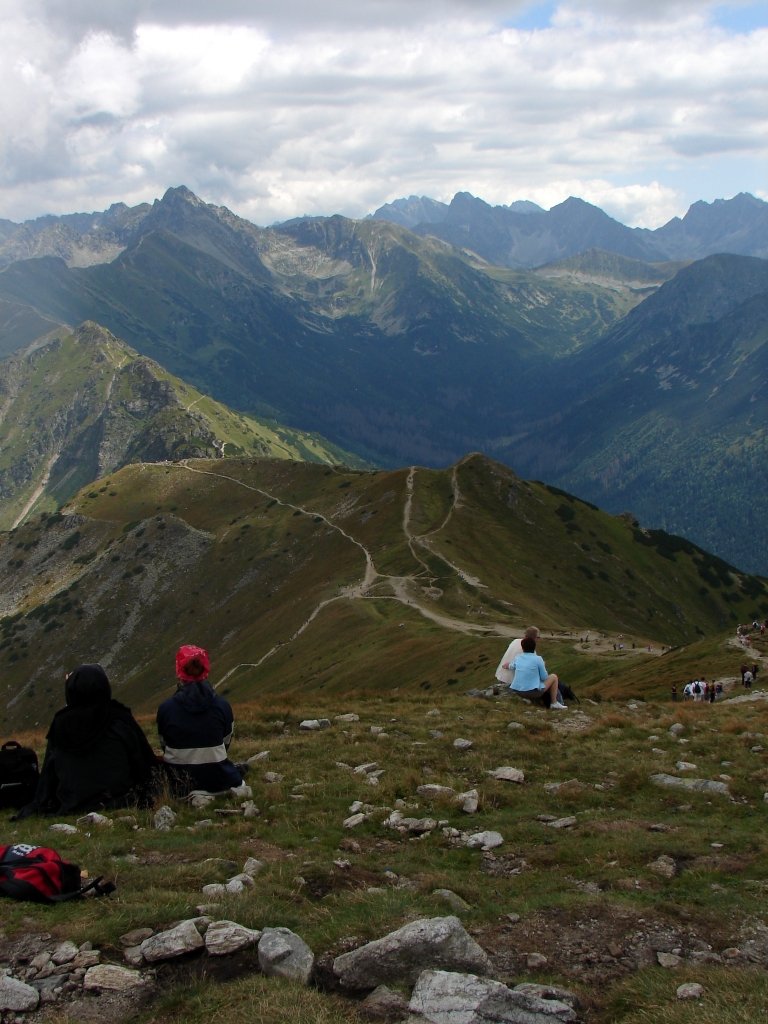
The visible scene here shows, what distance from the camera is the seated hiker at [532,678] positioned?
91.6 ft

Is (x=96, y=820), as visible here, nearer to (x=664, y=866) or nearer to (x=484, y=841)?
(x=484, y=841)

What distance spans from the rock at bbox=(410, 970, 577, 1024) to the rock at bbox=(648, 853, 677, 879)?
4.59 meters

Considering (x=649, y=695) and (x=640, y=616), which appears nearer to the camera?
(x=649, y=695)

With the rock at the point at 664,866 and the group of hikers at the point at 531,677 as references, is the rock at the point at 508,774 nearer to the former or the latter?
the rock at the point at 664,866

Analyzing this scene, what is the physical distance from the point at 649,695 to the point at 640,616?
304 ft

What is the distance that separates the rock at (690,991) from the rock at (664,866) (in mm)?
3745

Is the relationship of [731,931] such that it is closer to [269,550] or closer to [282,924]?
[282,924]

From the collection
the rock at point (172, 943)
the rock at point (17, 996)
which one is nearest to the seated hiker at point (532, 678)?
the rock at point (172, 943)

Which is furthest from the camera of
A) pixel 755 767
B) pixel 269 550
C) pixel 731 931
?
pixel 269 550

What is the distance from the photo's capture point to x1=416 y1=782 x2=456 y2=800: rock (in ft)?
54.7

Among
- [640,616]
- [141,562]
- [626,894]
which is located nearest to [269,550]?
[141,562]

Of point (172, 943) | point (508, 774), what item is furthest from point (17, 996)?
point (508, 774)

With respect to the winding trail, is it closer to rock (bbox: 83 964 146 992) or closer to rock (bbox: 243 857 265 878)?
rock (bbox: 243 857 265 878)

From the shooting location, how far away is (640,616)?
132 metres
